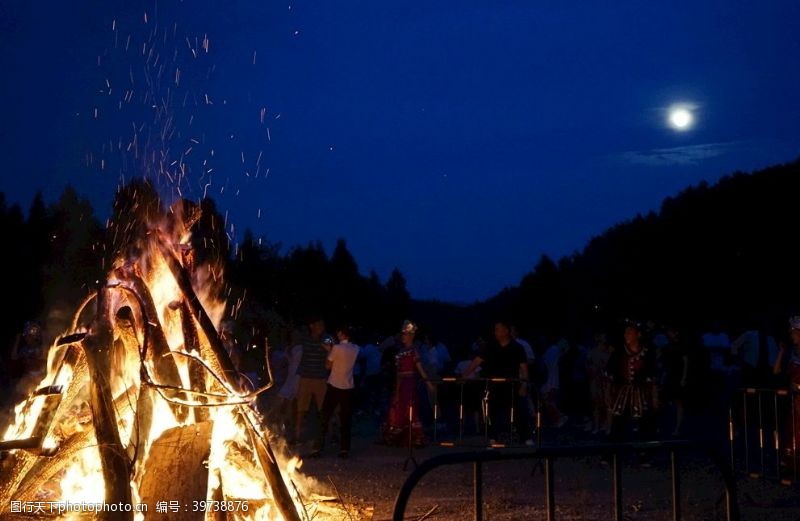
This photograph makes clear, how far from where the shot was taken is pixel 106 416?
19.3 ft

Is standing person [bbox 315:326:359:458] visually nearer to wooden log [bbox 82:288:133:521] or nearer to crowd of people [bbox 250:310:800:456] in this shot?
crowd of people [bbox 250:310:800:456]

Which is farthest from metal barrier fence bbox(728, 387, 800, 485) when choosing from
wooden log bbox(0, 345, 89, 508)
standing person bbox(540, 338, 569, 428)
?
wooden log bbox(0, 345, 89, 508)

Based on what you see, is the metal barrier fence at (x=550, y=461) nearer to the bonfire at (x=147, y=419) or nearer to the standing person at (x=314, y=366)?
the bonfire at (x=147, y=419)

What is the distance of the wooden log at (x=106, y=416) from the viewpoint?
566 centimetres

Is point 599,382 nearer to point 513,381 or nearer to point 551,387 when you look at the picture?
point 551,387

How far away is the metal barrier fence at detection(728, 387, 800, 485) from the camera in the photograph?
9.47 meters

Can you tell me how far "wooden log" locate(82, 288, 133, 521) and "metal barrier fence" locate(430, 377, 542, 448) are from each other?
16.8ft

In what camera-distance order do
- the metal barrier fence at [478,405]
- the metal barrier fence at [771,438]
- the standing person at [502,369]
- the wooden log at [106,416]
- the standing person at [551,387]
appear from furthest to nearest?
1. the standing person at [551,387]
2. the standing person at [502,369]
3. the metal barrier fence at [478,405]
4. the metal barrier fence at [771,438]
5. the wooden log at [106,416]

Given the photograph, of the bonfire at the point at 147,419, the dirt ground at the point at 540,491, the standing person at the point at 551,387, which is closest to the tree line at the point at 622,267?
the standing person at the point at 551,387

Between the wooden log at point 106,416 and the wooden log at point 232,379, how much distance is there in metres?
0.65

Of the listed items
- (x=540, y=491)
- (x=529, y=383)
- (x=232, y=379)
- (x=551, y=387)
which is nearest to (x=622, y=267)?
(x=551, y=387)

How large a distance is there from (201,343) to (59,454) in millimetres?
1274

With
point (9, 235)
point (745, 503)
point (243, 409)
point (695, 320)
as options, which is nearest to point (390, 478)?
point (745, 503)

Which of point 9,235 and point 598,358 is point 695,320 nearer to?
point 598,358
